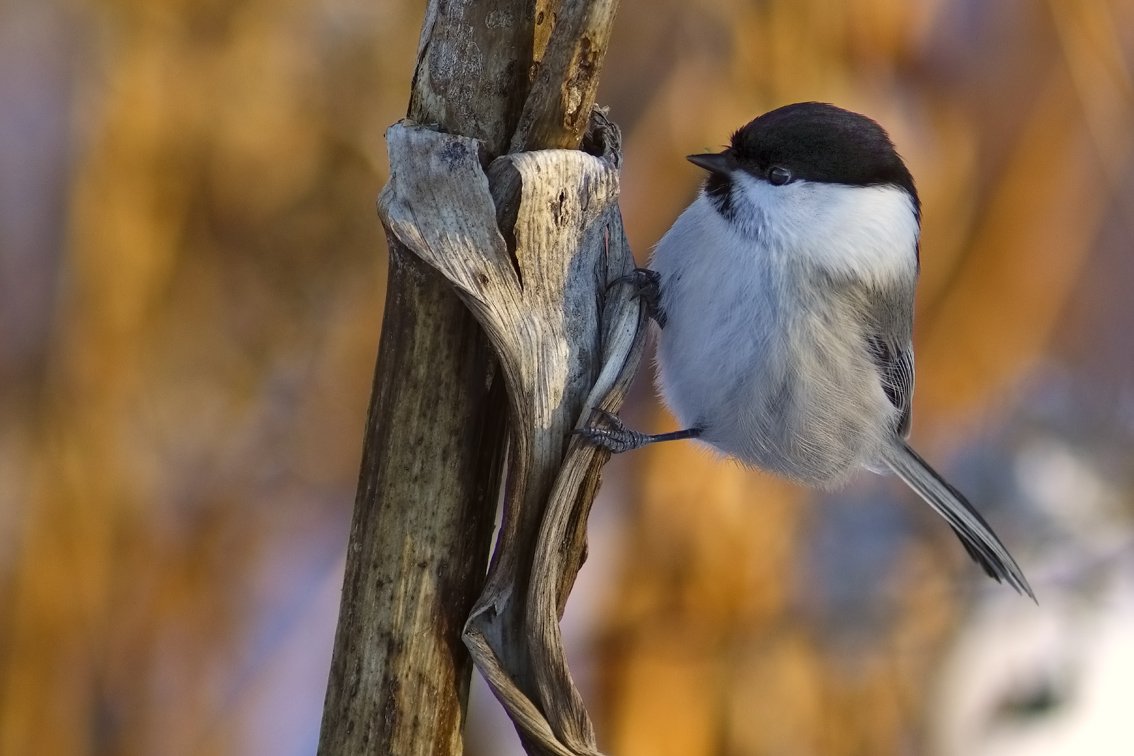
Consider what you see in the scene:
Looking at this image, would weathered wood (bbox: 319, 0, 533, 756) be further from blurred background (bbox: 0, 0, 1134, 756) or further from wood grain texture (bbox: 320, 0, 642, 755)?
blurred background (bbox: 0, 0, 1134, 756)

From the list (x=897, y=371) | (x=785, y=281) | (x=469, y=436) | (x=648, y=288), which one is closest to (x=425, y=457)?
(x=469, y=436)

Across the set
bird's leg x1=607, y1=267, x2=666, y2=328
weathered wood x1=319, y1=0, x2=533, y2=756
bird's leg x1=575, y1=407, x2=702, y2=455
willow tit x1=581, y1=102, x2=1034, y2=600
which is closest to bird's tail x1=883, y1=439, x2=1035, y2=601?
willow tit x1=581, y1=102, x2=1034, y2=600

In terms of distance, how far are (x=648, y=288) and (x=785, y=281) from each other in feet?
0.50

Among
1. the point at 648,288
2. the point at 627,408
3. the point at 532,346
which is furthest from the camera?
the point at 627,408

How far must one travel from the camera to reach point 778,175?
97 cm

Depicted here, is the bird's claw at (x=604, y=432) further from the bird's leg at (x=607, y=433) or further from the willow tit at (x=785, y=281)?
the willow tit at (x=785, y=281)

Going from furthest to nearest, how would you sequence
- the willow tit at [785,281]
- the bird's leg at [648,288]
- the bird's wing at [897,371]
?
the bird's wing at [897,371], the willow tit at [785,281], the bird's leg at [648,288]

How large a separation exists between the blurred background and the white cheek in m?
0.41

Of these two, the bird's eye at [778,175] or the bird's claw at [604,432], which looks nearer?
the bird's claw at [604,432]

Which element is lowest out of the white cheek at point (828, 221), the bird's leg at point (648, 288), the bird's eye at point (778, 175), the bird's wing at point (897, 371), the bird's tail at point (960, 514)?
the bird's tail at point (960, 514)

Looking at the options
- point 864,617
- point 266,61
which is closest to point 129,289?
point 266,61

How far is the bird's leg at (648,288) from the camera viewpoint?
28.3 inches

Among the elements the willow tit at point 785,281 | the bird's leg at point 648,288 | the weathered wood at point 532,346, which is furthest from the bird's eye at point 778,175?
the weathered wood at point 532,346

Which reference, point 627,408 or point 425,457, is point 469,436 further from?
point 627,408
